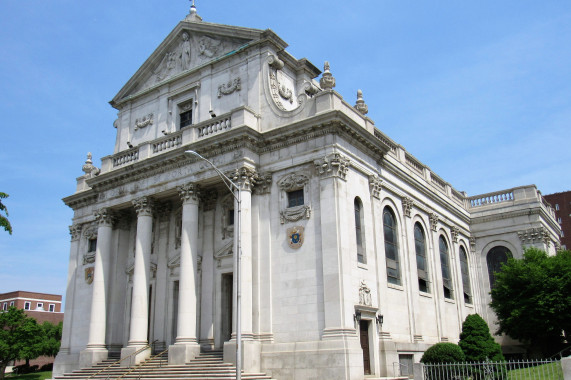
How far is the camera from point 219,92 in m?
34.2

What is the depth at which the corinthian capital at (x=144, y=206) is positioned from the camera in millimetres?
32594

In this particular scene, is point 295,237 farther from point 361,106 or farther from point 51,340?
point 51,340

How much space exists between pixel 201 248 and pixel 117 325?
7.91 metres

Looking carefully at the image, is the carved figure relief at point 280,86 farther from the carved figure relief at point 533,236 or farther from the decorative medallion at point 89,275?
the carved figure relief at point 533,236

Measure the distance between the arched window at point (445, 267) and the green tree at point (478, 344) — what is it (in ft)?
21.5

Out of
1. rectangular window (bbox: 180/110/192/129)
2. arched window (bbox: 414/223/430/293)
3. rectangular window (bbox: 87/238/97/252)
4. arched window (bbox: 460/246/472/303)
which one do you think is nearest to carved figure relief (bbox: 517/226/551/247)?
arched window (bbox: 460/246/472/303)

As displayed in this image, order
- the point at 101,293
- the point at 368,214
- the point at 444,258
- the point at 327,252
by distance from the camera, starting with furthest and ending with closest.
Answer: the point at 444,258, the point at 101,293, the point at 368,214, the point at 327,252

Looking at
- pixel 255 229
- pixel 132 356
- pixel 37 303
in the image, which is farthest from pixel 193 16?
pixel 37 303

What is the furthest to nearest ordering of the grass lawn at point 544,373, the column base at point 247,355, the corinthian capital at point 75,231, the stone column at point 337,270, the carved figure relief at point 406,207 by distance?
1. the corinthian capital at point 75,231
2. the carved figure relief at point 406,207
3. the column base at point 247,355
4. the stone column at point 337,270
5. the grass lawn at point 544,373

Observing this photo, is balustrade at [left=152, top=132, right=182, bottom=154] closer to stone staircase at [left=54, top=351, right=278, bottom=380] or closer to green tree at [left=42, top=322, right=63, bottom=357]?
stone staircase at [left=54, top=351, right=278, bottom=380]

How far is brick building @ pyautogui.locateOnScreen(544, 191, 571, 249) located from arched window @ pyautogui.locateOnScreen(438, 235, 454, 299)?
55.2 meters

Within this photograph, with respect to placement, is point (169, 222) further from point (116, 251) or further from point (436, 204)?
point (436, 204)

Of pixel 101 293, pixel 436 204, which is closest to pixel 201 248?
pixel 101 293

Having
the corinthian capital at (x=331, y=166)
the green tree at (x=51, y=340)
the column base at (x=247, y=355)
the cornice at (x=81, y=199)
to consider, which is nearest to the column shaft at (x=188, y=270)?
the column base at (x=247, y=355)
